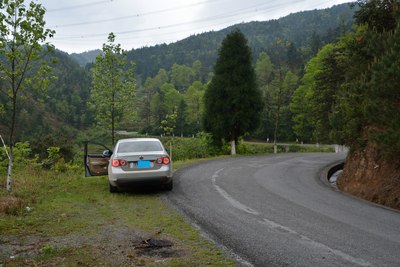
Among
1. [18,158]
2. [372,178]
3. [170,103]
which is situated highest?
[170,103]

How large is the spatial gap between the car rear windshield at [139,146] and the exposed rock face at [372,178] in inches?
273

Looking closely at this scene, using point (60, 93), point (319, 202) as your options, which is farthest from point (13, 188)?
point (60, 93)

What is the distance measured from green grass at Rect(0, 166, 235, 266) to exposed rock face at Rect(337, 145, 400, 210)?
6.74 m

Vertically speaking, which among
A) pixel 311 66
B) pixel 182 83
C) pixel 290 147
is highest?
pixel 182 83

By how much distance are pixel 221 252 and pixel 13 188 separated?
8405mm

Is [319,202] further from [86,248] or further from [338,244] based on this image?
[86,248]

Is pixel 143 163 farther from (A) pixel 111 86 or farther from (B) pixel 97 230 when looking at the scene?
(A) pixel 111 86

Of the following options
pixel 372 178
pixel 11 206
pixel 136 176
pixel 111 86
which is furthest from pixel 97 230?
pixel 111 86

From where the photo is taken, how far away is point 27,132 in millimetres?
105812

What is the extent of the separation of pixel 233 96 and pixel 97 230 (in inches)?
1035

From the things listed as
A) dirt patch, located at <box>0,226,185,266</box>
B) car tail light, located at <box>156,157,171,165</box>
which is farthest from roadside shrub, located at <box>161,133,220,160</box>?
dirt patch, located at <box>0,226,185,266</box>

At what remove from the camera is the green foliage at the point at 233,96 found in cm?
3178

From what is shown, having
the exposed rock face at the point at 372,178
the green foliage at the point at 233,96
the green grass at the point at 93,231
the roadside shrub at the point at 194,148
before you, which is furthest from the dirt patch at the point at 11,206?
the green foliage at the point at 233,96

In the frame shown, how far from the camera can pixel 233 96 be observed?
31781mm
